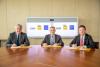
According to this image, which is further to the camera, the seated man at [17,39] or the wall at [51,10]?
the wall at [51,10]

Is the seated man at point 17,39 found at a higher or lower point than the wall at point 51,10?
lower

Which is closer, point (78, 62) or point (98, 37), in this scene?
point (78, 62)

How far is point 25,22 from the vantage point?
666 centimetres

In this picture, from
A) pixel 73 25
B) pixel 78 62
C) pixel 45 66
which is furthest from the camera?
pixel 73 25

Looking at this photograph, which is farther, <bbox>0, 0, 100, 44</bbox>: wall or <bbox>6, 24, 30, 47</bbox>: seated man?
<bbox>0, 0, 100, 44</bbox>: wall

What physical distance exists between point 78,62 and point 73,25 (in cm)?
390

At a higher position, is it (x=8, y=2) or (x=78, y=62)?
(x=8, y=2)

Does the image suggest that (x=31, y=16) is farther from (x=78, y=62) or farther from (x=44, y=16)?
(x=78, y=62)

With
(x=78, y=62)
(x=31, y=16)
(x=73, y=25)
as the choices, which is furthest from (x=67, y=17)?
(x=78, y=62)

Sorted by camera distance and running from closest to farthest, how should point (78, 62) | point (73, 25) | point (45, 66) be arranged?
point (45, 66) → point (78, 62) → point (73, 25)

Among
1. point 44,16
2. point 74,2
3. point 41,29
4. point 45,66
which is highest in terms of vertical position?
point 74,2

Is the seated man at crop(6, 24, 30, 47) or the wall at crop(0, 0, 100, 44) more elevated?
the wall at crop(0, 0, 100, 44)

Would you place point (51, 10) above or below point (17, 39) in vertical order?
above

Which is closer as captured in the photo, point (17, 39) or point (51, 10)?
point (17, 39)
